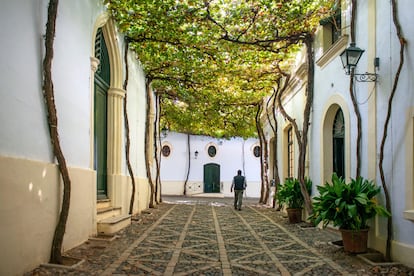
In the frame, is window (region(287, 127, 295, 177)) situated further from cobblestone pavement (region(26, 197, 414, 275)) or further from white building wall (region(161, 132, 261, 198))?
white building wall (region(161, 132, 261, 198))

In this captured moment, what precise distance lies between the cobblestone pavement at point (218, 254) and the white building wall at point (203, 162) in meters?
19.8

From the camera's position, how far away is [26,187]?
180 inches

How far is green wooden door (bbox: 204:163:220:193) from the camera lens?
29.8 metres

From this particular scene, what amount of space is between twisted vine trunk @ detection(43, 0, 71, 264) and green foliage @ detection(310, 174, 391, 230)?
147 inches

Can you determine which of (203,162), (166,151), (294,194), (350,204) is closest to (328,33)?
(294,194)

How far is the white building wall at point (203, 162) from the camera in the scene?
28.9 m

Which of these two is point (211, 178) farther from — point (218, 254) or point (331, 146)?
point (218, 254)

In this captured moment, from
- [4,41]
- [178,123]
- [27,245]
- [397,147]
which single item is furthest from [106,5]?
[178,123]

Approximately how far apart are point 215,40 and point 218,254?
626 centimetres

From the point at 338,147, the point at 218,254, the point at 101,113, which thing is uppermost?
the point at 101,113

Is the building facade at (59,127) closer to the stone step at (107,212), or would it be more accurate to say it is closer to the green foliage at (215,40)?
the stone step at (107,212)

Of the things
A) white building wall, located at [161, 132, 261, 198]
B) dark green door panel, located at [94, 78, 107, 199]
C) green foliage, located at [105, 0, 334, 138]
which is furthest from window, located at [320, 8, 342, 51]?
white building wall, located at [161, 132, 261, 198]

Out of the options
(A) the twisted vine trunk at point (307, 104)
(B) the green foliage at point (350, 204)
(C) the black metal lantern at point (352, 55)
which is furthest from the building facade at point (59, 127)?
(A) the twisted vine trunk at point (307, 104)

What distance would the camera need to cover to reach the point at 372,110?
6465 mm
